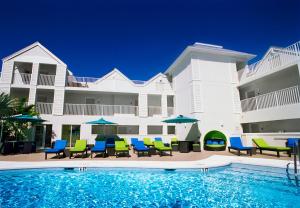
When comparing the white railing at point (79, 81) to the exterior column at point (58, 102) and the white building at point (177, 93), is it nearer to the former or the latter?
the white building at point (177, 93)

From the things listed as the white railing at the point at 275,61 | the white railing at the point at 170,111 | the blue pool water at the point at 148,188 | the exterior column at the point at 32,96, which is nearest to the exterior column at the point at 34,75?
the exterior column at the point at 32,96

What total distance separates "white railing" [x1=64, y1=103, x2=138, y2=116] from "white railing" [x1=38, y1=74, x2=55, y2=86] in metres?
A: 2.72

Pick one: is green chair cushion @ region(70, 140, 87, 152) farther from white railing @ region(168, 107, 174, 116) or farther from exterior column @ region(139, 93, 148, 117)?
white railing @ region(168, 107, 174, 116)

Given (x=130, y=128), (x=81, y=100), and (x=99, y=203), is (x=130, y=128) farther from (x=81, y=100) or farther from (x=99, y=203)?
(x=99, y=203)

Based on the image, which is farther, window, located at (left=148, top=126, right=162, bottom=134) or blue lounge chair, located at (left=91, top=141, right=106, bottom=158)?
window, located at (left=148, top=126, right=162, bottom=134)

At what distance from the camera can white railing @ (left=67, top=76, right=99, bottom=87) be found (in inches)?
766

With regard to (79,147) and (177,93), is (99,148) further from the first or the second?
(177,93)

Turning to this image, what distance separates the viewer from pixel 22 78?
55.8 feet

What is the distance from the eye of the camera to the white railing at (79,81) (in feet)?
63.9

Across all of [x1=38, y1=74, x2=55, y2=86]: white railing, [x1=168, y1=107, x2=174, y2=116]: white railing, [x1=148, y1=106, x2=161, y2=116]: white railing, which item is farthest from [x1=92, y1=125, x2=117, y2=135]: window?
[x1=38, y1=74, x2=55, y2=86]: white railing

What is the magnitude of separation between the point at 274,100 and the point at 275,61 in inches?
121

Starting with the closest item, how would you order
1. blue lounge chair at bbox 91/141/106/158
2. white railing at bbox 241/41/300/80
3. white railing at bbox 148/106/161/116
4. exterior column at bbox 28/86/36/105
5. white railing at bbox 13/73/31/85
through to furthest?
blue lounge chair at bbox 91/141/106/158, white railing at bbox 241/41/300/80, exterior column at bbox 28/86/36/105, white railing at bbox 13/73/31/85, white railing at bbox 148/106/161/116

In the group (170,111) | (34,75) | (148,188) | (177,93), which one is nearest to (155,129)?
(170,111)

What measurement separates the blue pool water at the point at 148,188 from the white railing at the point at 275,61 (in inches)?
360
